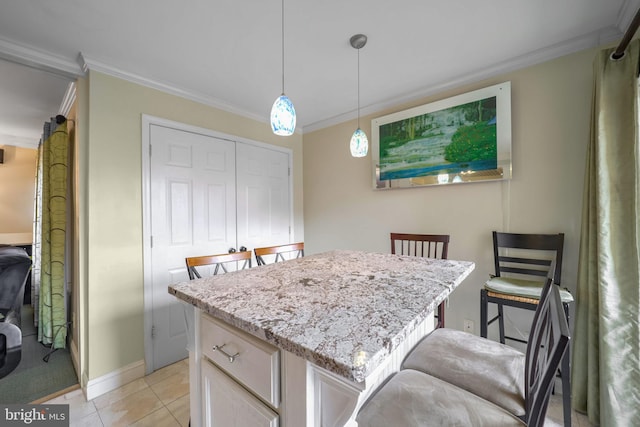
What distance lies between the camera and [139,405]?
66.2 inches

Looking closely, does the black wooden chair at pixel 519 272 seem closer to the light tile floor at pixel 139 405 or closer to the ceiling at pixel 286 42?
the ceiling at pixel 286 42

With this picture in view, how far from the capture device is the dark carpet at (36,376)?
68.4 inches

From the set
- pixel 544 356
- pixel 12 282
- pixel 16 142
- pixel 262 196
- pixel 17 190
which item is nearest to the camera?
pixel 544 356

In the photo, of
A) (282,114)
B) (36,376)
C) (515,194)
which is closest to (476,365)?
(282,114)

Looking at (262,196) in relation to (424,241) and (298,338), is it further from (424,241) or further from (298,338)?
(298,338)

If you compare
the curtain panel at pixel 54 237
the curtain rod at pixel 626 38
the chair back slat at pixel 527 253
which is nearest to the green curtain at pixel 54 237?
the curtain panel at pixel 54 237

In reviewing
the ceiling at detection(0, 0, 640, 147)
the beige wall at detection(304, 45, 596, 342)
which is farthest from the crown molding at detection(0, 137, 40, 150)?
the beige wall at detection(304, 45, 596, 342)

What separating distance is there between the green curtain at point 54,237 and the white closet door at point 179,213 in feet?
2.81

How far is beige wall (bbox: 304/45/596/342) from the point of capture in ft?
5.68

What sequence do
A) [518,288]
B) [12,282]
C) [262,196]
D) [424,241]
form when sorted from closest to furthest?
[518,288], [12,282], [424,241], [262,196]

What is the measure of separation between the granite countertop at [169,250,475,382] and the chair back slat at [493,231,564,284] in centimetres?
74

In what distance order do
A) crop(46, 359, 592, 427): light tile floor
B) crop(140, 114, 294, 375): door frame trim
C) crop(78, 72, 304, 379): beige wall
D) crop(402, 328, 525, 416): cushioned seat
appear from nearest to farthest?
crop(402, 328, 525, 416): cushioned seat, crop(46, 359, 592, 427): light tile floor, crop(78, 72, 304, 379): beige wall, crop(140, 114, 294, 375): door frame trim

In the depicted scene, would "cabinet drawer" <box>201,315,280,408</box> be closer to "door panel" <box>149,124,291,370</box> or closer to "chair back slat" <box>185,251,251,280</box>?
"chair back slat" <box>185,251,251,280</box>

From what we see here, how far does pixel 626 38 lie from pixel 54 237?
4.10m
